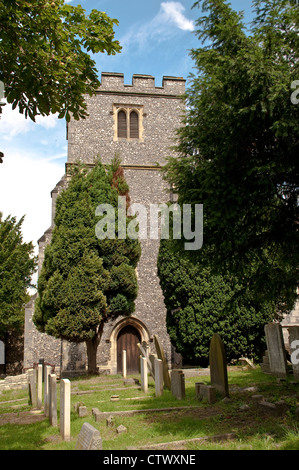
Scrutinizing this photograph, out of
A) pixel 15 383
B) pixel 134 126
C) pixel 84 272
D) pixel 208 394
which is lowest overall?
pixel 15 383

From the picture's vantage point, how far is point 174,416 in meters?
6.21

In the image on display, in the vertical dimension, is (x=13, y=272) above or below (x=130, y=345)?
above

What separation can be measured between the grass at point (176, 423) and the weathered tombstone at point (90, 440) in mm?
1105

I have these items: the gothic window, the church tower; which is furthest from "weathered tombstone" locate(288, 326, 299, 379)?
the gothic window

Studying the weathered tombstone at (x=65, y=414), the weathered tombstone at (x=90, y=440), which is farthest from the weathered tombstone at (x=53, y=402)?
the weathered tombstone at (x=90, y=440)

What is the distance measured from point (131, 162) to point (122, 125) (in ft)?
6.56

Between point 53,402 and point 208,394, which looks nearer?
point 53,402

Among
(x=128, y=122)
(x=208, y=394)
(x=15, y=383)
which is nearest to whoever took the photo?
(x=208, y=394)

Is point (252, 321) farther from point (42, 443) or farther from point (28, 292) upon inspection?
point (28, 292)

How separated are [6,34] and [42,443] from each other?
5.06m

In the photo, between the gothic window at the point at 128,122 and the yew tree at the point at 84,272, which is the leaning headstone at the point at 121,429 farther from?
the gothic window at the point at 128,122

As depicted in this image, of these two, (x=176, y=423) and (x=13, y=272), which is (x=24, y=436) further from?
(x=13, y=272)

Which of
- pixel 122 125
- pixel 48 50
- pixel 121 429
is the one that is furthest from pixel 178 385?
pixel 122 125

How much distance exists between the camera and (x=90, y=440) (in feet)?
10.9
